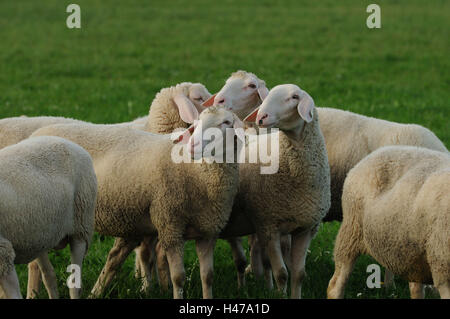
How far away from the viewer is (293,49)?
61.4ft

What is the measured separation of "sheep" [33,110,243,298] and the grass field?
0.32 meters

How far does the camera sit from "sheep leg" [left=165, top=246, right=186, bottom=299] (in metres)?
5.39

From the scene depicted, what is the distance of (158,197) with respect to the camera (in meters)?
5.49

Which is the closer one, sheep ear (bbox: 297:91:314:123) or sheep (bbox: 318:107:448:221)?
sheep ear (bbox: 297:91:314:123)

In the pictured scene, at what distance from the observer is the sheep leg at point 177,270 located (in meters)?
5.39

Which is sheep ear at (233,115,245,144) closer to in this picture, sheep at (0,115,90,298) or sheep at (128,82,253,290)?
sheep at (128,82,253,290)

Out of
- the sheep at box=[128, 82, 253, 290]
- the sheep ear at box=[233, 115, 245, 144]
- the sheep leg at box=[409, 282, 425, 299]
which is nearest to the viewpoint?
the sheep ear at box=[233, 115, 245, 144]

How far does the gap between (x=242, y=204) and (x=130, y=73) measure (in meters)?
10.5

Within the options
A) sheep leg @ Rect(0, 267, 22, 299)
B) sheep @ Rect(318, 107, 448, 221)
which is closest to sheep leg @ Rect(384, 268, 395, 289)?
→ sheep @ Rect(318, 107, 448, 221)

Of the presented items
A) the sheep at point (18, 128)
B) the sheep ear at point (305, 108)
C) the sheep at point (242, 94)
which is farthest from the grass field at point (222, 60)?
the sheep at point (242, 94)

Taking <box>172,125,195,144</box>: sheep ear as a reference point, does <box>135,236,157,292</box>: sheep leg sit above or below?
below

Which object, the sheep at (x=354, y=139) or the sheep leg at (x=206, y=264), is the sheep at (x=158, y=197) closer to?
the sheep leg at (x=206, y=264)

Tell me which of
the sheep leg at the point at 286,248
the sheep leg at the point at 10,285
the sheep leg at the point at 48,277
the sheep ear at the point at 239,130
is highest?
the sheep ear at the point at 239,130

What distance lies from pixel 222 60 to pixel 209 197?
1193 cm
